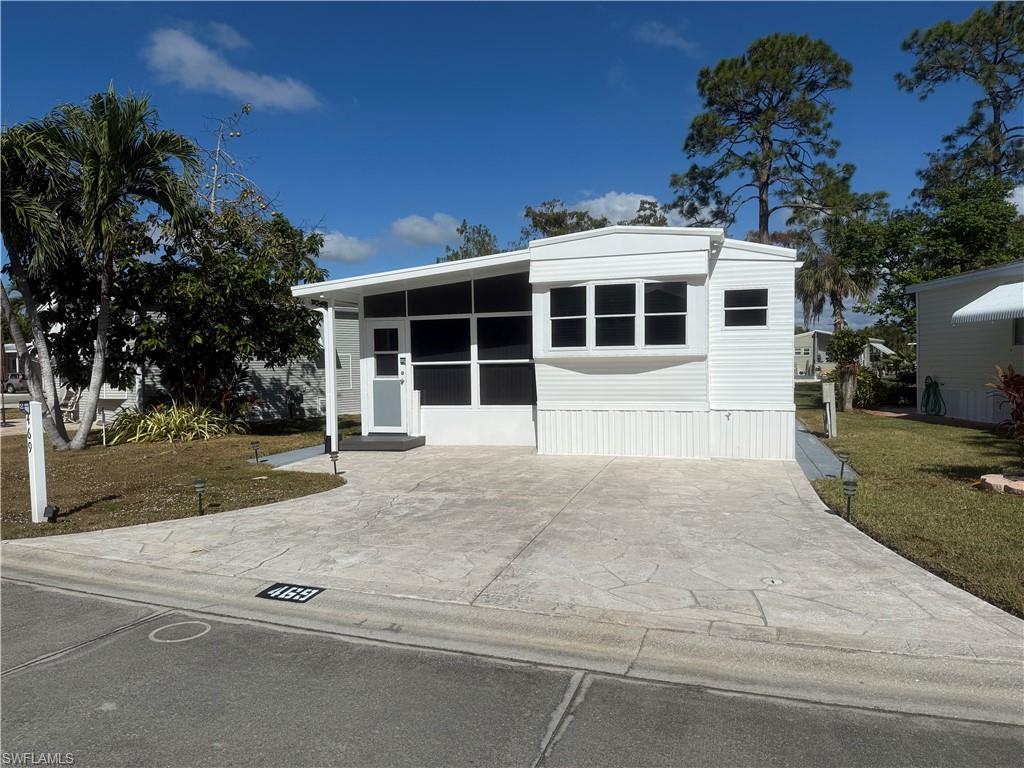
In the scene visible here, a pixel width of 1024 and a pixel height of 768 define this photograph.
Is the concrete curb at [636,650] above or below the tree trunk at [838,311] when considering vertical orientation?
below

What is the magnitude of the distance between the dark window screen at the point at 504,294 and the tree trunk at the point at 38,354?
8.60 m

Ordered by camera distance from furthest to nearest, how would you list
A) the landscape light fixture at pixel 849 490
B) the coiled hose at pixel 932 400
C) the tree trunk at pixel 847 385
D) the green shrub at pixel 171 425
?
1. the tree trunk at pixel 847 385
2. the coiled hose at pixel 932 400
3. the green shrub at pixel 171 425
4. the landscape light fixture at pixel 849 490

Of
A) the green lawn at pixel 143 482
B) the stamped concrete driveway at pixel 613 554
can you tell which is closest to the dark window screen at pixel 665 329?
the stamped concrete driveway at pixel 613 554

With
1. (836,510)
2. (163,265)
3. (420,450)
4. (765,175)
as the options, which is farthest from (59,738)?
(765,175)

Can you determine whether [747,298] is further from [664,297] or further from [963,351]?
[963,351]

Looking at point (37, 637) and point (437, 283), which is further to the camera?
point (437, 283)

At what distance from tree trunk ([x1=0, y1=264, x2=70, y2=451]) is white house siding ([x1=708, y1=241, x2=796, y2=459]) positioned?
41.3 feet

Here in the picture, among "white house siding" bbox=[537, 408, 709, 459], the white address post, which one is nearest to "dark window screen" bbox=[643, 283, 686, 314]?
"white house siding" bbox=[537, 408, 709, 459]

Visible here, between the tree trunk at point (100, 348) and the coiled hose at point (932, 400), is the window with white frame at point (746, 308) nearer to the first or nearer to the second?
the coiled hose at point (932, 400)

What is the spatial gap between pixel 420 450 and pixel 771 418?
612 cm

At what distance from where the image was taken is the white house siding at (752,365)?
10.2 m

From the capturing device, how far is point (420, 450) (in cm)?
1189

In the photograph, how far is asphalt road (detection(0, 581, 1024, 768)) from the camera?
9.21 feet

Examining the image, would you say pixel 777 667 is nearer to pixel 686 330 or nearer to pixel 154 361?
pixel 686 330
